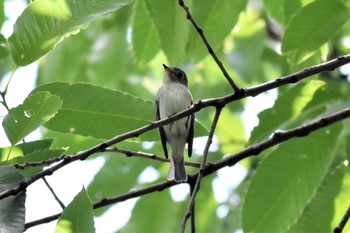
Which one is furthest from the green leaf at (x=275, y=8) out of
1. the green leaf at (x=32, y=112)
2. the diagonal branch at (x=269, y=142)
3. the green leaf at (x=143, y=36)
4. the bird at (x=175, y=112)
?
the green leaf at (x=32, y=112)

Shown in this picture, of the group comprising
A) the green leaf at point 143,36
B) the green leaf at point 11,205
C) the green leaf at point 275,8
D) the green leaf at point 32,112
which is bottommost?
the green leaf at point 11,205

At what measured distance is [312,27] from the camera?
3406 mm

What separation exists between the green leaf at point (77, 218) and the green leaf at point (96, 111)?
73 centimetres

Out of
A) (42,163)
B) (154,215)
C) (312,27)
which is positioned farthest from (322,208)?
(42,163)

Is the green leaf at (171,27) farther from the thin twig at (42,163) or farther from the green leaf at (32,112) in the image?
the thin twig at (42,163)

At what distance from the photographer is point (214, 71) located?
20.0 ft

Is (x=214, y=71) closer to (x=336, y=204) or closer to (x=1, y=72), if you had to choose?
(x=1, y=72)

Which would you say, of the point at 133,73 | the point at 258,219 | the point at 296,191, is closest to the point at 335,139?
the point at 296,191

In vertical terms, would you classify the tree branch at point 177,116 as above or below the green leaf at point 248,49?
below

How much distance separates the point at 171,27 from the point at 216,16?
0.88 ft

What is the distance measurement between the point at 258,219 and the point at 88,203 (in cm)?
120

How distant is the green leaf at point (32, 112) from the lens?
2746 mm

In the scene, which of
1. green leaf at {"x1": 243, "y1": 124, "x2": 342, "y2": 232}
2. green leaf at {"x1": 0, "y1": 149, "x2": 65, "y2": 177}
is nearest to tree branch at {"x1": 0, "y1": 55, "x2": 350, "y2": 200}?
green leaf at {"x1": 0, "y1": 149, "x2": 65, "y2": 177}

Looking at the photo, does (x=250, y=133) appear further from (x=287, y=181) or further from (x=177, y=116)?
(x=177, y=116)
